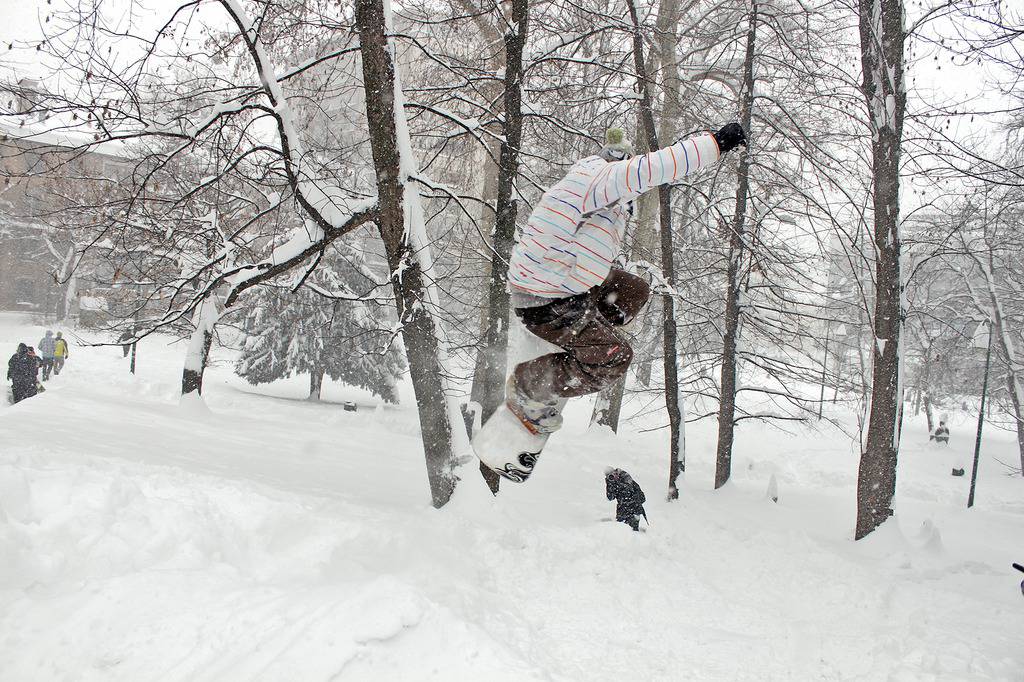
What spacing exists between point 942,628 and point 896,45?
17.9 feet

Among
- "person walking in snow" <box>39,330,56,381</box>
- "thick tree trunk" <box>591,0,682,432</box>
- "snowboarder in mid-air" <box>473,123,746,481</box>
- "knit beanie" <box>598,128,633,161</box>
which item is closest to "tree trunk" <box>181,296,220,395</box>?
"thick tree trunk" <box>591,0,682,432</box>

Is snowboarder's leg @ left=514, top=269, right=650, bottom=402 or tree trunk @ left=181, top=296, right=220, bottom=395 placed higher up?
snowboarder's leg @ left=514, top=269, right=650, bottom=402

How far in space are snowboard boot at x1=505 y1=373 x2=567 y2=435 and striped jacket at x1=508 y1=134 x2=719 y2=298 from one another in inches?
29.1

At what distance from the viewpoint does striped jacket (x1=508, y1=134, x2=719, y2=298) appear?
3119 millimetres

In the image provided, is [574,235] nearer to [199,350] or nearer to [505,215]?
[505,215]

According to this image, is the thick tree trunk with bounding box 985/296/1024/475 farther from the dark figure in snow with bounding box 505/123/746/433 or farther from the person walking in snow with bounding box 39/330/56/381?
the person walking in snow with bounding box 39/330/56/381

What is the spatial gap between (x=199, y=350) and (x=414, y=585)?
11.6m

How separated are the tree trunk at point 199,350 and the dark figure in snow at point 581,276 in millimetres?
11257

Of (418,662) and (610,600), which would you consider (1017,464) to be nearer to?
(610,600)

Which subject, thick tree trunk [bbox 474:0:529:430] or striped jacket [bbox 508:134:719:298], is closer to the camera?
striped jacket [bbox 508:134:719:298]

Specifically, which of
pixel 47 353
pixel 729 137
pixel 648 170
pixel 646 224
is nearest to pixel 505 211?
pixel 648 170

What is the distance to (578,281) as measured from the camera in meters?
3.28

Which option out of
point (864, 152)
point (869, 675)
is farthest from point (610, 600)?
point (864, 152)

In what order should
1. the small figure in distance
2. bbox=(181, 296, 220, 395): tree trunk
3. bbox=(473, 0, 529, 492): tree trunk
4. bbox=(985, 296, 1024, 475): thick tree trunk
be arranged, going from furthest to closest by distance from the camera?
the small figure in distance → bbox=(985, 296, 1024, 475): thick tree trunk → bbox=(181, 296, 220, 395): tree trunk → bbox=(473, 0, 529, 492): tree trunk
